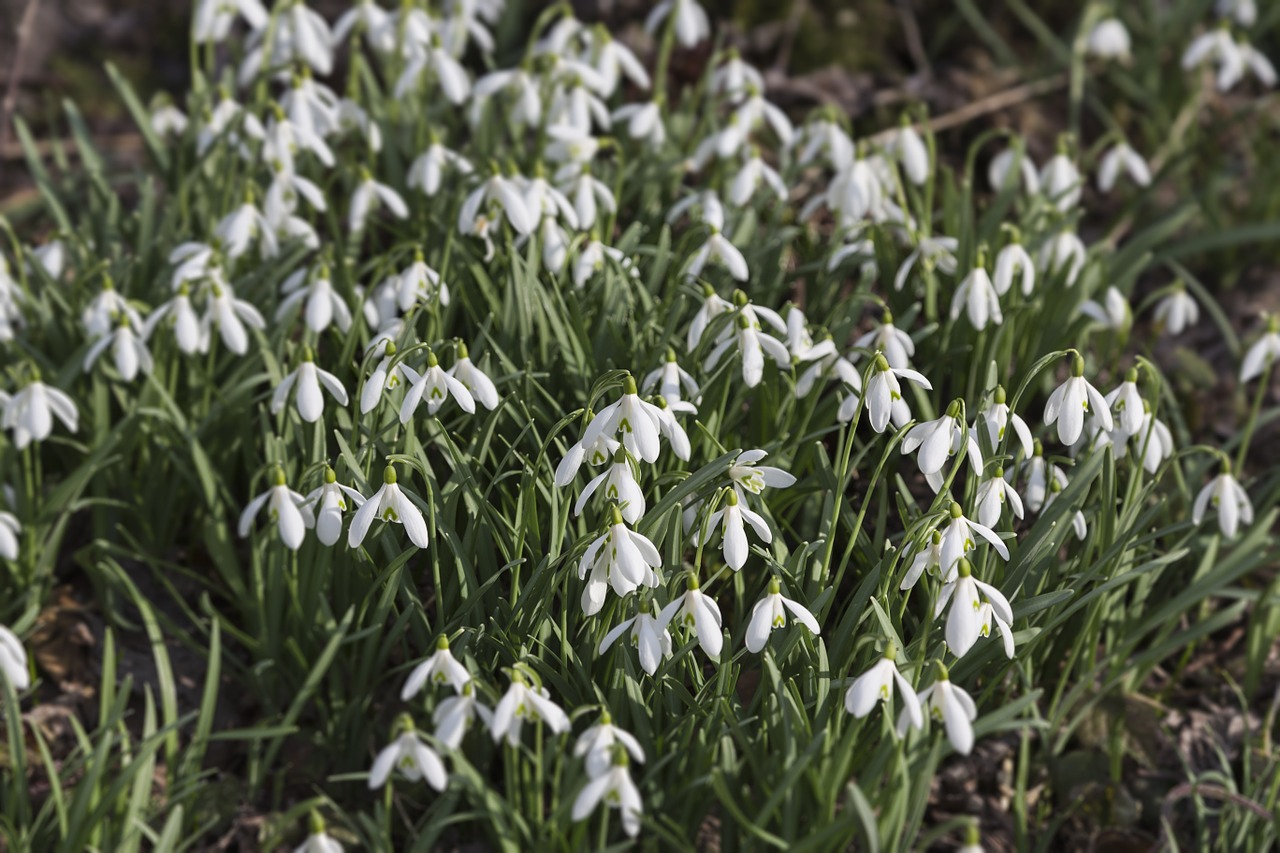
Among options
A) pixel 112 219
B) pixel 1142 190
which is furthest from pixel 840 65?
pixel 112 219

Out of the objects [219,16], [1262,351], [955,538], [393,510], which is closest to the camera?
[955,538]

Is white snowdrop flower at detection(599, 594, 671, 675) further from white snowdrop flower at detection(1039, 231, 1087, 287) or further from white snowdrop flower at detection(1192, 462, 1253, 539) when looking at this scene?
white snowdrop flower at detection(1039, 231, 1087, 287)

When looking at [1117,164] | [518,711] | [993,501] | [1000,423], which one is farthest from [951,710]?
[1117,164]

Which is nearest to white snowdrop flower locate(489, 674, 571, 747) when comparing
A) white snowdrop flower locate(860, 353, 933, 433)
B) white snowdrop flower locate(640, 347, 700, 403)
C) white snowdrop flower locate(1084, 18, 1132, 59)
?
white snowdrop flower locate(640, 347, 700, 403)

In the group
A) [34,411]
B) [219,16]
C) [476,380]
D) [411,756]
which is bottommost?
[411,756]

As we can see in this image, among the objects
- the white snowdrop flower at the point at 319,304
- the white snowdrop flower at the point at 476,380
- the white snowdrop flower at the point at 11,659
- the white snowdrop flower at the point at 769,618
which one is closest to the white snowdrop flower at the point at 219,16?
the white snowdrop flower at the point at 319,304

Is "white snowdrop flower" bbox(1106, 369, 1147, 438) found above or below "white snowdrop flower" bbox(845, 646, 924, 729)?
above

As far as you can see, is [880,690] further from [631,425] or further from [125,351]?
[125,351]

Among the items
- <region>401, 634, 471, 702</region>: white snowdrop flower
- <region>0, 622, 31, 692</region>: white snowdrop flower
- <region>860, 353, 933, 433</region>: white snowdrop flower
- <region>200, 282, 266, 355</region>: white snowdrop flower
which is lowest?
<region>0, 622, 31, 692</region>: white snowdrop flower
